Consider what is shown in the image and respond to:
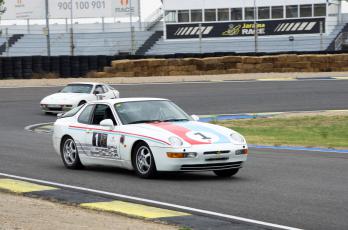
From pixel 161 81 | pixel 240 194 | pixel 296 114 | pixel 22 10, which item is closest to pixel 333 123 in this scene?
pixel 296 114

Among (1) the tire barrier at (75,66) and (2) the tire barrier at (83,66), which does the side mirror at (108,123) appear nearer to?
(2) the tire barrier at (83,66)

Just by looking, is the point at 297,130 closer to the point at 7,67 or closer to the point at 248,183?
the point at 248,183

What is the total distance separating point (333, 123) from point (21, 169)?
12.6 metres

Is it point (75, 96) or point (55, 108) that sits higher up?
point (75, 96)

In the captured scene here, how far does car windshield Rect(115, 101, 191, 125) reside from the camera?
1380 centimetres

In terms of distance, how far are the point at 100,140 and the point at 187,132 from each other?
1.71m

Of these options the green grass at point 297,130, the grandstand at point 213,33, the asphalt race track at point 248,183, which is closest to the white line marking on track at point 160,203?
the asphalt race track at point 248,183

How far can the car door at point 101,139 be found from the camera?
45.0ft

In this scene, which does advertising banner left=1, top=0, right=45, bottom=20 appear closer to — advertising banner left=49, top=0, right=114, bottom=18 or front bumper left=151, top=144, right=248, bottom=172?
advertising banner left=49, top=0, right=114, bottom=18

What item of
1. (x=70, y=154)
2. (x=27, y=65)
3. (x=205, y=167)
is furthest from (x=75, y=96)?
(x=205, y=167)

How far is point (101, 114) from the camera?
14.5 meters

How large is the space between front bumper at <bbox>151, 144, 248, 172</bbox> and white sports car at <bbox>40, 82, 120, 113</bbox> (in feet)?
58.6

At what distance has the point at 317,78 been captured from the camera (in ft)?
144

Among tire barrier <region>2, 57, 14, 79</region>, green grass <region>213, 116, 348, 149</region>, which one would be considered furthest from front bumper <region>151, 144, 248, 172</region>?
tire barrier <region>2, 57, 14, 79</region>
